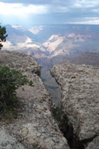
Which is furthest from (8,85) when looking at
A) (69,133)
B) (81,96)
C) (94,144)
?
(81,96)

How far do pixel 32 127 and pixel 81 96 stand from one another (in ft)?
33.1

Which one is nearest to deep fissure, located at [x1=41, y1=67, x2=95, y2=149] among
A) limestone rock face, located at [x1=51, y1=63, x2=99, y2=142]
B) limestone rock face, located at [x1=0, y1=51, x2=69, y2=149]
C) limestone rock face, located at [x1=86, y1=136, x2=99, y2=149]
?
limestone rock face, located at [x1=51, y1=63, x2=99, y2=142]

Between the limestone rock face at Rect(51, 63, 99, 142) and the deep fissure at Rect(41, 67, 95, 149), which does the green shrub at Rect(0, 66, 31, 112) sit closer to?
the limestone rock face at Rect(51, 63, 99, 142)

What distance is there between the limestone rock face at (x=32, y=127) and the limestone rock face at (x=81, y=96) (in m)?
2.48

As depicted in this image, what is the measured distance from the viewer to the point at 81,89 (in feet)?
125

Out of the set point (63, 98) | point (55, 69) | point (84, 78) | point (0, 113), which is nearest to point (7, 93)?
point (0, 113)

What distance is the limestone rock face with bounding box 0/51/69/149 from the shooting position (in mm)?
25438

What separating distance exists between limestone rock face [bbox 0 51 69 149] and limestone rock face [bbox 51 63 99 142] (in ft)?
8.12

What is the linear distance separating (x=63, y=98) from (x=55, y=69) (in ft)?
33.7

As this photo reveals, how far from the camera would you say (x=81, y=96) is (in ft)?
118

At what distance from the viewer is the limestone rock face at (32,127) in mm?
25438

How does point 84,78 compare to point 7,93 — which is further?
point 84,78

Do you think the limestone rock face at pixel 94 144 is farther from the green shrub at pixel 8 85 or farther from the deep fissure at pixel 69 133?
the green shrub at pixel 8 85

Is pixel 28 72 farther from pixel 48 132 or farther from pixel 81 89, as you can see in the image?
pixel 48 132
